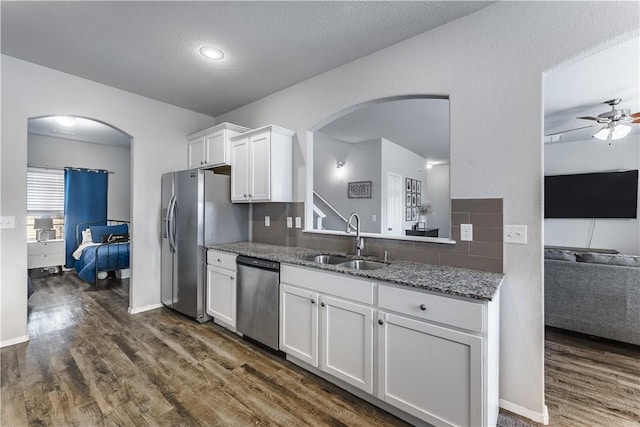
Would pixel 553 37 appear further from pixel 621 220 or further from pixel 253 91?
pixel 621 220

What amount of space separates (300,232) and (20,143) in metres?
2.80

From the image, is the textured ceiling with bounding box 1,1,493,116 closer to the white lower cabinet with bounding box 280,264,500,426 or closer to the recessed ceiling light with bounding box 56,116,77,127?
the white lower cabinet with bounding box 280,264,500,426

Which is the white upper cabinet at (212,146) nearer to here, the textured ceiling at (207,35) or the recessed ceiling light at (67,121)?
the textured ceiling at (207,35)

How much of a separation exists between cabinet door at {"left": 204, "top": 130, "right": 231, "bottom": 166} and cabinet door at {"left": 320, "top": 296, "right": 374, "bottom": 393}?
2187 mm

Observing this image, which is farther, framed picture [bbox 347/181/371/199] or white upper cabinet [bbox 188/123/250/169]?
framed picture [bbox 347/181/371/199]

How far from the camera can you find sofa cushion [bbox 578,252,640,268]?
2627 mm

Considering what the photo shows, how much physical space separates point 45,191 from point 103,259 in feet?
7.65

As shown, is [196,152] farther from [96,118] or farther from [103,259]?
[103,259]

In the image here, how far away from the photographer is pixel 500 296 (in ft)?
6.15

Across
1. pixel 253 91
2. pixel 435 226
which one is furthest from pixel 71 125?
pixel 435 226

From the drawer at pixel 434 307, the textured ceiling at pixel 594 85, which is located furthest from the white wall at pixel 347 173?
the drawer at pixel 434 307

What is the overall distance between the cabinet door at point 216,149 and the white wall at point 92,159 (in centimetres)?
398

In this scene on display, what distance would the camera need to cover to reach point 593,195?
5020mm

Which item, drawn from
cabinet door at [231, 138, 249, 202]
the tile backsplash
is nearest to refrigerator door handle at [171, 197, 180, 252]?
cabinet door at [231, 138, 249, 202]
